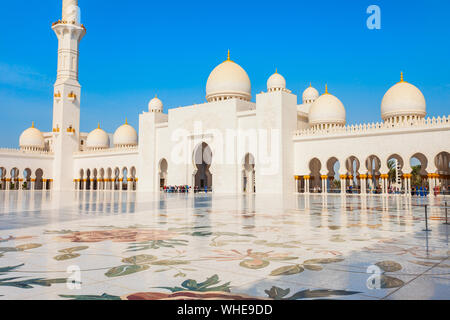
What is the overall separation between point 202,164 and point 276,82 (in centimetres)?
859

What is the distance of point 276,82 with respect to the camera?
22406 mm

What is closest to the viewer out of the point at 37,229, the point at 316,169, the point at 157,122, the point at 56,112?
the point at 37,229

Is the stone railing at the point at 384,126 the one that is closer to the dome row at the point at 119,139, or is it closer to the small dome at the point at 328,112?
the small dome at the point at 328,112

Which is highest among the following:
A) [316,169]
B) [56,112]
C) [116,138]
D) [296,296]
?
[56,112]

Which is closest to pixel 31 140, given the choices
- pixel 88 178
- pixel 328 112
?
pixel 88 178

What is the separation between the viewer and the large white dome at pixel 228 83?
22812 mm

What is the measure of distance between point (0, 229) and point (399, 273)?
4288 millimetres

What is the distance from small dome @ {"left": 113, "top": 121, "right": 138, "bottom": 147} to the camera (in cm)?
3050

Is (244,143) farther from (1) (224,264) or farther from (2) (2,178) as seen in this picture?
(2) (2,178)

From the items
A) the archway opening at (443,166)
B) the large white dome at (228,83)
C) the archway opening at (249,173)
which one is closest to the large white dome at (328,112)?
the archway opening at (249,173)

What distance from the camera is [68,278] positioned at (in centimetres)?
213

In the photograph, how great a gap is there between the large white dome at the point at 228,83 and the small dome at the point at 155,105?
4.68 metres
